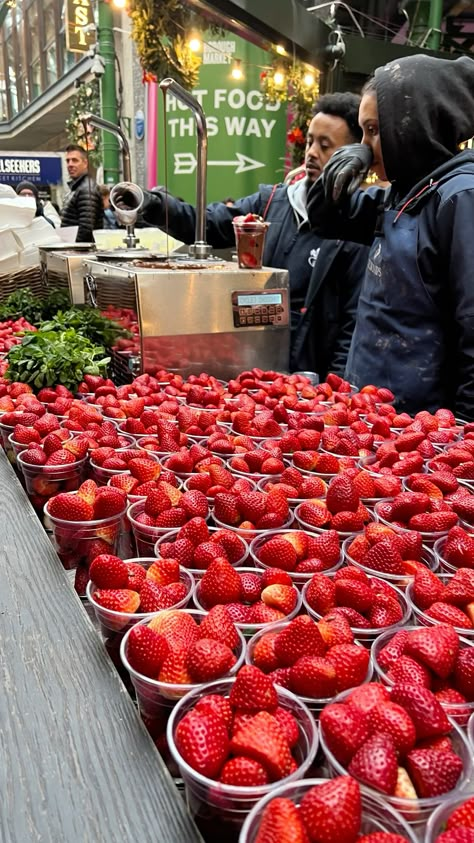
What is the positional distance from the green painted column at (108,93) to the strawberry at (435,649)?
912 centimetres

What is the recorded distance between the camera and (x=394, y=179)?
2.42 metres

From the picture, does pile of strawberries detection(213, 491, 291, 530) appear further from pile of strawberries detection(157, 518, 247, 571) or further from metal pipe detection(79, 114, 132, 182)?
metal pipe detection(79, 114, 132, 182)

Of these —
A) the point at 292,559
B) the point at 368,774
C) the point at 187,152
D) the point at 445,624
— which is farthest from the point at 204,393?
the point at 187,152

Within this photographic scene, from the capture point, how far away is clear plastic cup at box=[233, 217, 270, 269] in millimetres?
2510

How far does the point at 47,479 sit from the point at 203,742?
91 cm

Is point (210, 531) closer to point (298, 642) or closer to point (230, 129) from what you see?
point (298, 642)

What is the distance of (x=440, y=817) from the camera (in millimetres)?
623

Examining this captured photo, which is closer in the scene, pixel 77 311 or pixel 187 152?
pixel 77 311

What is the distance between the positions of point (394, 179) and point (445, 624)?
1.96m

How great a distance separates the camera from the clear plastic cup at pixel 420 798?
0.63 m

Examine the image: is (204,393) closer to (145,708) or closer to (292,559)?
(292,559)

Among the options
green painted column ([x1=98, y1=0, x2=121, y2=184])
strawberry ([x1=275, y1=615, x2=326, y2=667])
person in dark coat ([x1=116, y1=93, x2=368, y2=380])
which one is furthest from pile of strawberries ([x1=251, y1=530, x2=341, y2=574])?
green painted column ([x1=98, y1=0, x2=121, y2=184])

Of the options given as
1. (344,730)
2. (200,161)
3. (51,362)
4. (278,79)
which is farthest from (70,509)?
(278,79)

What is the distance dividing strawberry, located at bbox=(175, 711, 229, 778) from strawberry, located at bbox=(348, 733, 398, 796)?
0.44 ft
